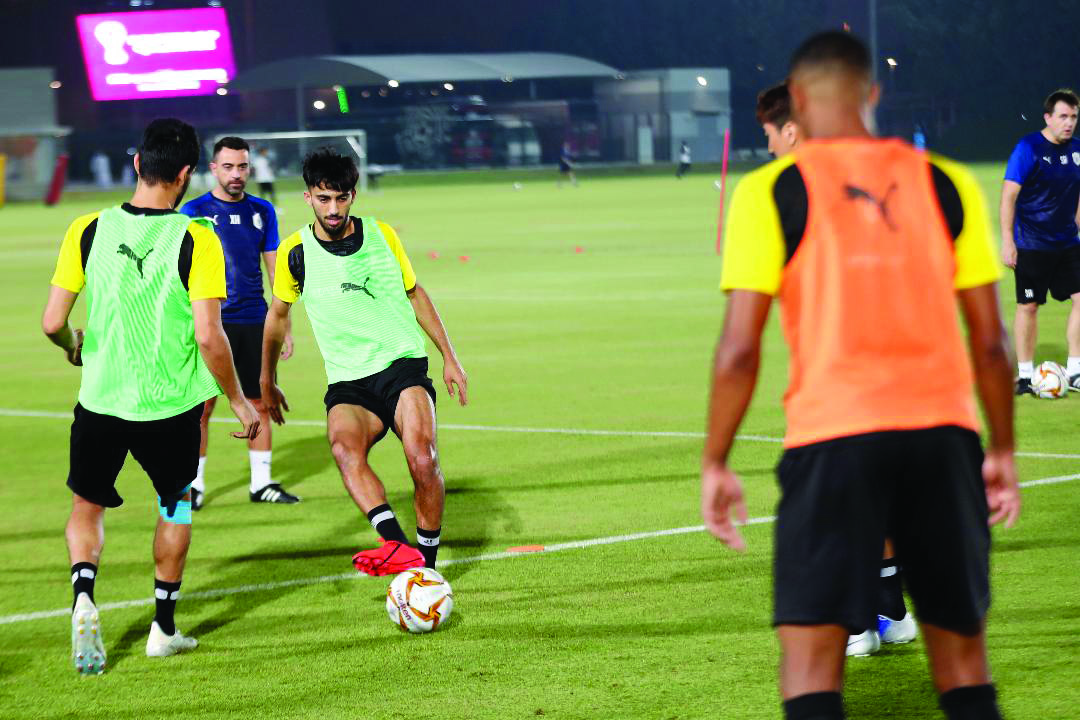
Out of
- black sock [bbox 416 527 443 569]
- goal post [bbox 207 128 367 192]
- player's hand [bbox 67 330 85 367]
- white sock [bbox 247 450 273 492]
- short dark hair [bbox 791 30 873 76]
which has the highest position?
short dark hair [bbox 791 30 873 76]

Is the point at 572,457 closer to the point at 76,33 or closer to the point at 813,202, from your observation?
the point at 813,202

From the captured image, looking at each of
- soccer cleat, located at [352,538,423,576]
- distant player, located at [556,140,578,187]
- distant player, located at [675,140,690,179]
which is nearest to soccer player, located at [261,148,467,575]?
soccer cleat, located at [352,538,423,576]

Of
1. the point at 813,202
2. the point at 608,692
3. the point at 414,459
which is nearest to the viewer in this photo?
the point at 813,202

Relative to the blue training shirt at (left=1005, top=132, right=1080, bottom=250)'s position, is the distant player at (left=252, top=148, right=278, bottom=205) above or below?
below

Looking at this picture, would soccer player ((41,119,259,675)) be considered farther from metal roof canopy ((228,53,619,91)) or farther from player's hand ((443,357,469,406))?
metal roof canopy ((228,53,619,91))

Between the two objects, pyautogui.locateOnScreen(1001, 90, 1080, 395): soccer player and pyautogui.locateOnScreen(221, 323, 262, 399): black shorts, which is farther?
pyautogui.locateOnScreen(1001, 90, 1080, 395): soccer player

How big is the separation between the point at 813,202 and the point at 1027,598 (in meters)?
3.68

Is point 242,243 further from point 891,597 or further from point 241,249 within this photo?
point 891,597

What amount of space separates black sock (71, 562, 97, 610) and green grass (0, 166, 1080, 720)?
0.34 m

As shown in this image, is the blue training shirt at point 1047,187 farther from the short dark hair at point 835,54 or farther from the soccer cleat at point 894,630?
the short dark hair at point 835,54

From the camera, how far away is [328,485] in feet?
34.3

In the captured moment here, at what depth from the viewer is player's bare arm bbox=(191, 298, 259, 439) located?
627cm

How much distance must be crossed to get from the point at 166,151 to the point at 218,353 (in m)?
0.82

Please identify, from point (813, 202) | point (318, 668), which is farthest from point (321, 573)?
point (813, 202)
